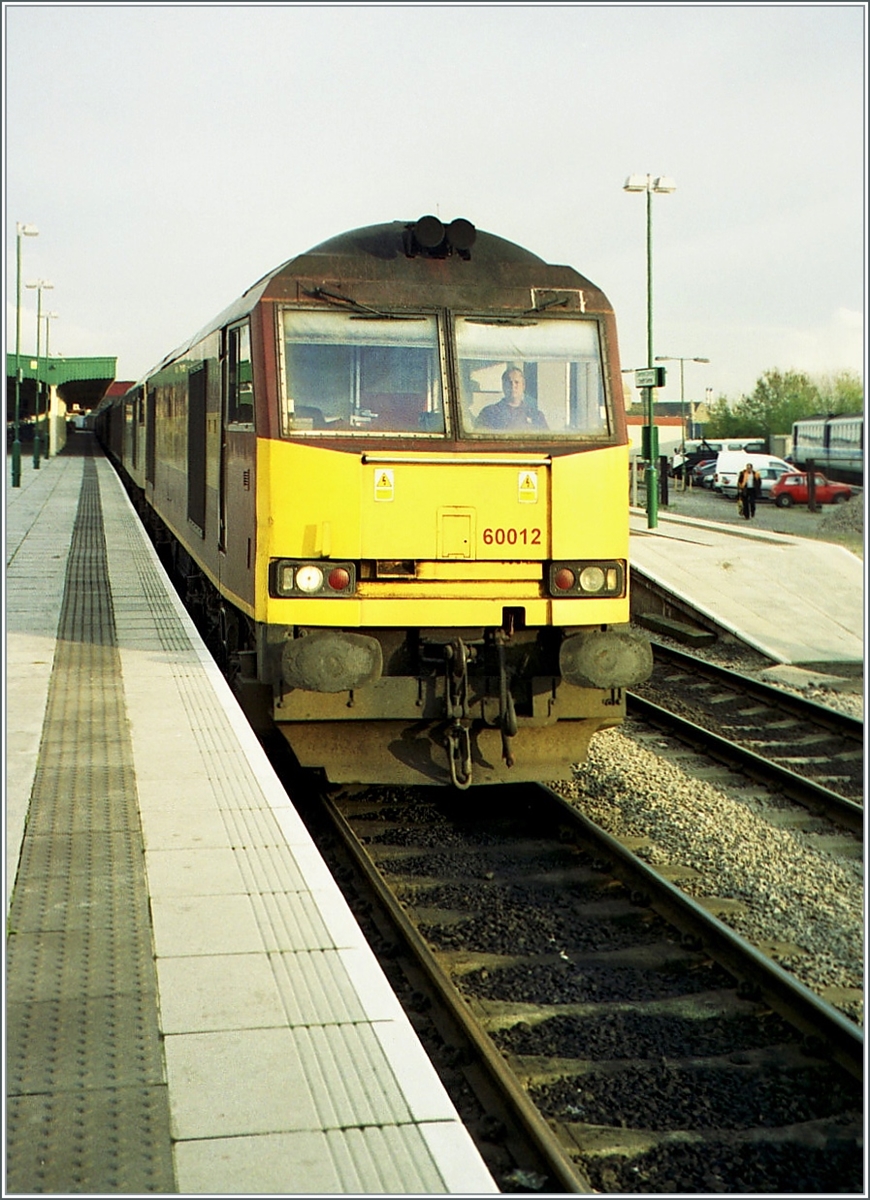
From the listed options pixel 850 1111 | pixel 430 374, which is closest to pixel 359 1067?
pixel 850 1111

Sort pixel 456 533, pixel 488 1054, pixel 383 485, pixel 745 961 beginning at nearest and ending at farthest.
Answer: pixel 488 1054
pixel 745 961
pixel 383 485
pixel 456 533

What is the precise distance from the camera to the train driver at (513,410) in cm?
771

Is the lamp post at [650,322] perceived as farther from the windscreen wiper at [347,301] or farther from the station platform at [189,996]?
the station platform at [189,996]

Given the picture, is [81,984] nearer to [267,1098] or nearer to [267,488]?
[267,1098]

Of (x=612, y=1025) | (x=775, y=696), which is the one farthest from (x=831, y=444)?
(x=612, y=1025)

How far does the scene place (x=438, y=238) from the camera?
7.75 metres

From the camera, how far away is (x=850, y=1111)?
463 centimetres

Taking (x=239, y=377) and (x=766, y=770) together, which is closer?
(x=239, y=377)

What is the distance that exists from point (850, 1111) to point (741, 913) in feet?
6.50

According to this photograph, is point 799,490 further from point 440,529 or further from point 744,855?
point 440,529

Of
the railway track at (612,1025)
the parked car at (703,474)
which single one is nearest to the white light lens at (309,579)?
the railway track at (612,1025)

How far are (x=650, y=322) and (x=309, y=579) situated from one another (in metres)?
19.9

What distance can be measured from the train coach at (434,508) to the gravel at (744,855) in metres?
0.79

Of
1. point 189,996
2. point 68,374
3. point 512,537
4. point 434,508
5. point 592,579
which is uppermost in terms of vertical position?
point 68,374
